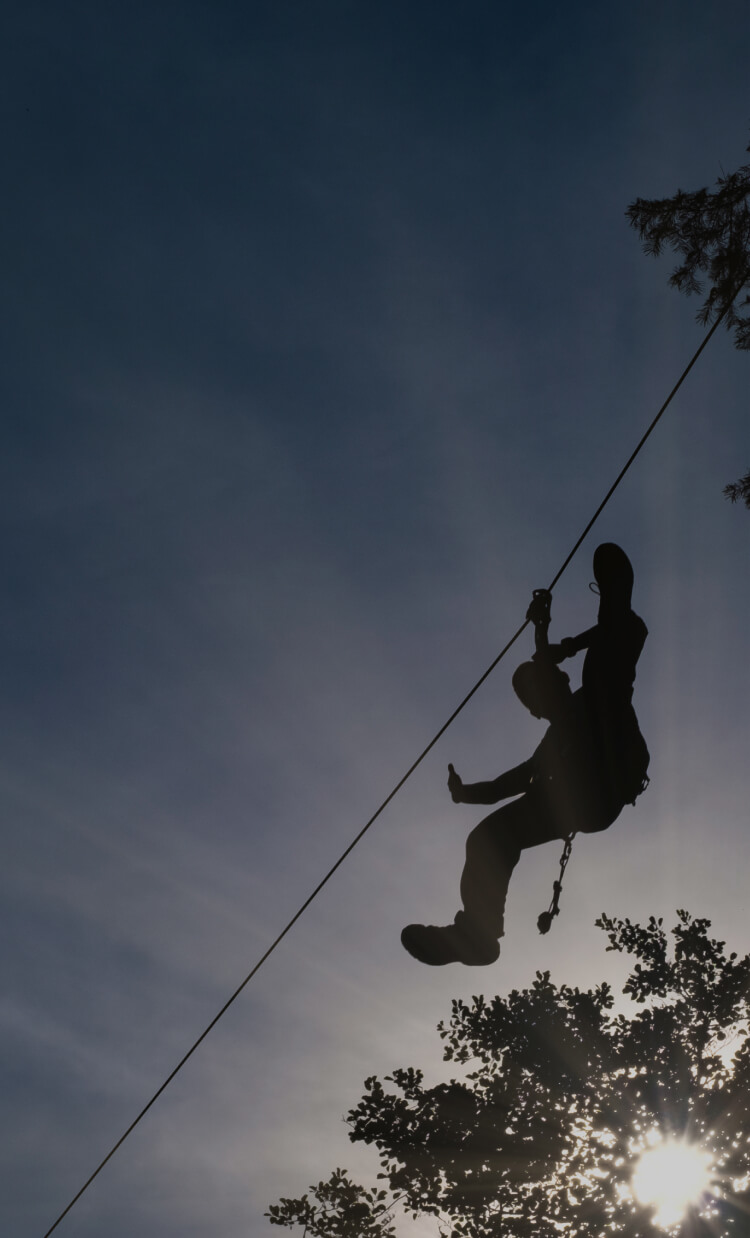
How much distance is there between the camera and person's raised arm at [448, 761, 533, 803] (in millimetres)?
4824

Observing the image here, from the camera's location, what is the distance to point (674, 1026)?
41.0ft

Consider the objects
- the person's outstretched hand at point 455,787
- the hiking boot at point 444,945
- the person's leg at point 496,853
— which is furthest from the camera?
the person's outstretched hand at point 455,787

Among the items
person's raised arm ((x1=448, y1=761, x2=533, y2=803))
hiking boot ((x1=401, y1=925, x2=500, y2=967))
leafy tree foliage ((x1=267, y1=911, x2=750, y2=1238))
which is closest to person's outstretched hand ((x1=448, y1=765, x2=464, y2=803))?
person's raised arm ((x1=448, y1=761, x2=533, y2=803))

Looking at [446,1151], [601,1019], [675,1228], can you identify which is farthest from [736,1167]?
[446,1151]

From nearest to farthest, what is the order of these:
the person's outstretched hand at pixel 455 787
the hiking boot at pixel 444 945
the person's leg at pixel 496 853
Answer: the hiking boot at pixel 444 945 < the person's leg at pixel 496 853 < the person's outstretched hand at pixel 455 787

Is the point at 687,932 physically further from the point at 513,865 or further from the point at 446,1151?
the point at 513,865

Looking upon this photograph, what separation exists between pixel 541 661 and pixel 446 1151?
9850mm

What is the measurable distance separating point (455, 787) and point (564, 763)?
0.62 m

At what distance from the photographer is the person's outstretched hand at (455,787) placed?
4.87 meters

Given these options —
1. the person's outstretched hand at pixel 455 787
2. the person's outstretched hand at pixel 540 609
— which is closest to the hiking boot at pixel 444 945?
the person's outstretched hand at pixel 455 787

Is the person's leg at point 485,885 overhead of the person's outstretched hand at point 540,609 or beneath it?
beneath

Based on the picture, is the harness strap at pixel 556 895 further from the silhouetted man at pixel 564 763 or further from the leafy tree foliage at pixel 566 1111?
the leafy tree foliage at pixel 566 1111

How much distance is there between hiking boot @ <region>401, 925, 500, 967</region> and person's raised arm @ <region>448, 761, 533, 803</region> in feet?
2.25

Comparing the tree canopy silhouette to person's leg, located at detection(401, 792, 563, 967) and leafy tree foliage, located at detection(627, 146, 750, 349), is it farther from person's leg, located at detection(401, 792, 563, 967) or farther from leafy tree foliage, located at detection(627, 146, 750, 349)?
person's leg, located at detection(401, 792, 563, 967)
